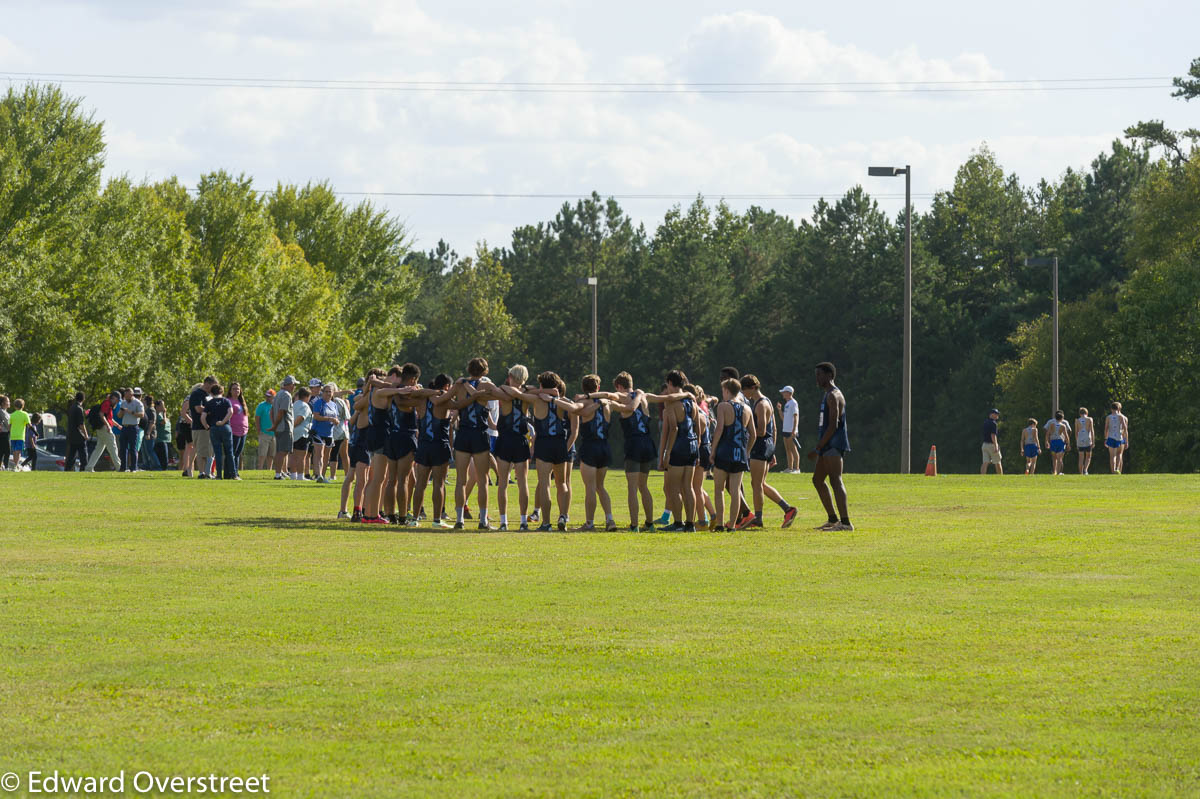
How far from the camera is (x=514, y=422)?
18844 mm

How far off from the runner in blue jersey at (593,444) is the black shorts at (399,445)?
6.72 ft

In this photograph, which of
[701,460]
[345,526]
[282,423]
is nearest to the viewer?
[345,526]

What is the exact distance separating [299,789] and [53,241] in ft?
148

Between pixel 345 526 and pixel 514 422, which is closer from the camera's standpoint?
pixel 514 422

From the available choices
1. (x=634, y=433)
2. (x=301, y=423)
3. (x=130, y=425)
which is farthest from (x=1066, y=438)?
(x=634, y=433)

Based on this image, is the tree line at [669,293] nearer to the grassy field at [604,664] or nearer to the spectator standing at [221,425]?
the spectator standing at [221,425]

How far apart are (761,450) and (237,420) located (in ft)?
45.3

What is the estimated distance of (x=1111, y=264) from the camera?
3169 inches

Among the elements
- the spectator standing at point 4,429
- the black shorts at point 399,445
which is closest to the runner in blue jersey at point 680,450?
the black shorts at point 399,445

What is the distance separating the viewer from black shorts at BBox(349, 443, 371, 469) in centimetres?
1991

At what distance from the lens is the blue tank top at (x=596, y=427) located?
18.8 meters

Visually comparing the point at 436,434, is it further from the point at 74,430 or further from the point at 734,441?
the point at 74,430

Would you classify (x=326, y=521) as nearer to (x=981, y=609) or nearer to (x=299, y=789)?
(x=981, y=609)

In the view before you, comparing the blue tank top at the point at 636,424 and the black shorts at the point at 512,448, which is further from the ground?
the blue tank top at the point at 636,424
